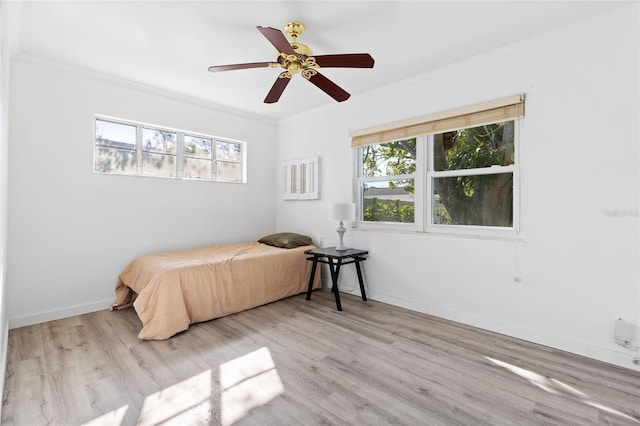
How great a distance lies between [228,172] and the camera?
173 inches

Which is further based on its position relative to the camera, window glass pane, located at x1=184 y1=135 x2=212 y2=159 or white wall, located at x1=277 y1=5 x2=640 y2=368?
window glass pane, located at x1=184 y1=135 x2=212 y2=159

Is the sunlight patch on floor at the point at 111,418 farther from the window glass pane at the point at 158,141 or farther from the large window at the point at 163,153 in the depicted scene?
the window glass pane at the point at 158,141

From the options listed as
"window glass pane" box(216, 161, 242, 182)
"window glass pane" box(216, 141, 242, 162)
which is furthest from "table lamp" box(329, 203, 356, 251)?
"window glass pane" box(216, 141, 242, 162)

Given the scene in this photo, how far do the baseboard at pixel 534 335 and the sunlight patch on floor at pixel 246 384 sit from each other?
5.54 feet

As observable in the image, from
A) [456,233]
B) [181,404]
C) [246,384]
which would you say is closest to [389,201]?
[456,233]

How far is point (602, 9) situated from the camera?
2.16 metres

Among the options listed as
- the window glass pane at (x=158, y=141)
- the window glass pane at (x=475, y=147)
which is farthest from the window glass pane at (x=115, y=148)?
the window glass pane at (x=475, y=147)

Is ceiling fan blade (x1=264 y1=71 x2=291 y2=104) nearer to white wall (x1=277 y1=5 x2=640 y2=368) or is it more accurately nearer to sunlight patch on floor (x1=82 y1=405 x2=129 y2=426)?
white wall (x1=277 y1=5 x2=640 y2=368)

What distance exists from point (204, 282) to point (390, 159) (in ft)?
7.87

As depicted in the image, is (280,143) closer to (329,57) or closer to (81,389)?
(329,57)

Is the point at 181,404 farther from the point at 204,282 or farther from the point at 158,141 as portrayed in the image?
the point at 158,141

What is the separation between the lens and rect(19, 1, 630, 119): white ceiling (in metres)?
2.12

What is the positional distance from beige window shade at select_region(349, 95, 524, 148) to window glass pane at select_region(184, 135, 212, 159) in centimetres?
195

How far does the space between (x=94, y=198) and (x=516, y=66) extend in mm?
4166
